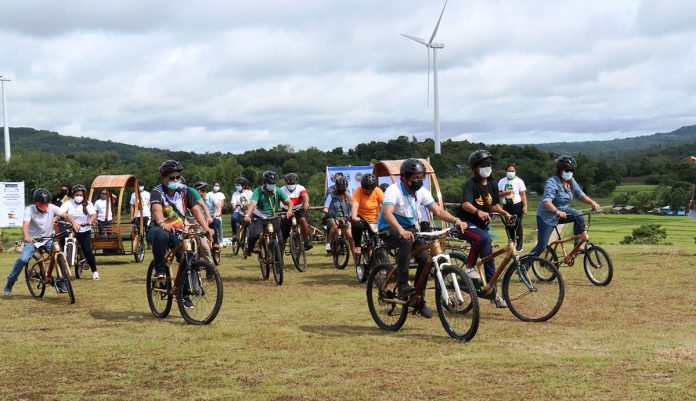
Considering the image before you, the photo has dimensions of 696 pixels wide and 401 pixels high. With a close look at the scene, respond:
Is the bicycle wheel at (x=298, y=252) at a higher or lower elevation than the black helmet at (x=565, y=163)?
lower

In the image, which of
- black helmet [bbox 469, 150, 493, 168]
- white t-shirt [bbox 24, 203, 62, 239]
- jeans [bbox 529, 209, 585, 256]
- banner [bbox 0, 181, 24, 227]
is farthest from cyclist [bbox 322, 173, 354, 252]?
banner [bbox 0, 181, 24, 227]

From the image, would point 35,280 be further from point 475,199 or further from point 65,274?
point 475,199

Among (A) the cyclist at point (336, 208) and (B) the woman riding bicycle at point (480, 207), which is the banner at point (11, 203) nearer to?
(A) the cyclist at point (336, 208)

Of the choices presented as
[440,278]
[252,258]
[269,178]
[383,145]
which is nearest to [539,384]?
[440,278]

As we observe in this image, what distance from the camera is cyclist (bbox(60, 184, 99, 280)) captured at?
1592 cm

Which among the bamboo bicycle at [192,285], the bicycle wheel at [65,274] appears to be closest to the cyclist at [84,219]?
the bicycle wheel at [65,274]

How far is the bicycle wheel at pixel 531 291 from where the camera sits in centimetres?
952

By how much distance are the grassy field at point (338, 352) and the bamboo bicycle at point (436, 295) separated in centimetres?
17

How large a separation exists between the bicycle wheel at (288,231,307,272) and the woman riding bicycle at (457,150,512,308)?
6.34 m

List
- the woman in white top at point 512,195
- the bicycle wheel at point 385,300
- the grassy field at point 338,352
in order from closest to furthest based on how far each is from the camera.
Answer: the grassy field at point 338,352
the bicycle wheel at point 385,300
the woman in white top at point 512,195

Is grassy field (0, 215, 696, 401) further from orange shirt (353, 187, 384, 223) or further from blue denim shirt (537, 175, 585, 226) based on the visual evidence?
orange shirt (353, 187, 384, 223)

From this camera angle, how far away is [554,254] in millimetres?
13398

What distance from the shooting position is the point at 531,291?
9.63m

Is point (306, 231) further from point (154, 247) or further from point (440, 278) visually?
point (440, 278)
